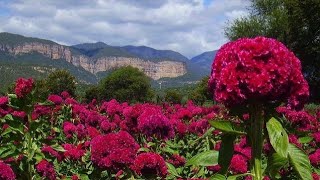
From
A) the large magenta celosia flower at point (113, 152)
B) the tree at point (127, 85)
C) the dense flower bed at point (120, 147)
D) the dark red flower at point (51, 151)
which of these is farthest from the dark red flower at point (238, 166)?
the tree at point (127, 85)

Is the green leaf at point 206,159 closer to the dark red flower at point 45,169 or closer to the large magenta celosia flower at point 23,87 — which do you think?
the large magenta celosia flower at point 23,87

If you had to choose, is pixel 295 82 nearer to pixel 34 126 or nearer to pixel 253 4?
pixel 34 126

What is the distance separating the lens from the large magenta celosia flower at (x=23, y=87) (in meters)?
4.62

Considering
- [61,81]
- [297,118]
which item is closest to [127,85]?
[61,81]

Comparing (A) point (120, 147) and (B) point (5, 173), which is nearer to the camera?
(B) point (5, 173)

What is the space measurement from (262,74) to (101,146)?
7.58ft

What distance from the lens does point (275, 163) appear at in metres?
2.32

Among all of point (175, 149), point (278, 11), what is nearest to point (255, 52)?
point (175, 149)

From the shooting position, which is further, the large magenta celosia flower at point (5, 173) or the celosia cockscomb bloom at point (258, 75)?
the large magenta celosia flower at point (5, 173)

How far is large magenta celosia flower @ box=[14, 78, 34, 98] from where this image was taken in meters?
4.62

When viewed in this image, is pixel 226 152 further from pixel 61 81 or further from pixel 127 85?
pixel 127 85

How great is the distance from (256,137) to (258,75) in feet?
1.00

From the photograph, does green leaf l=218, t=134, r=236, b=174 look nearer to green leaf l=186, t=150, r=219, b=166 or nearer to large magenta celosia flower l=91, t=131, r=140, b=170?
green leaf l=186, t=150, r=219, b=166

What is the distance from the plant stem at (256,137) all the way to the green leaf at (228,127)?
62 millimetres
